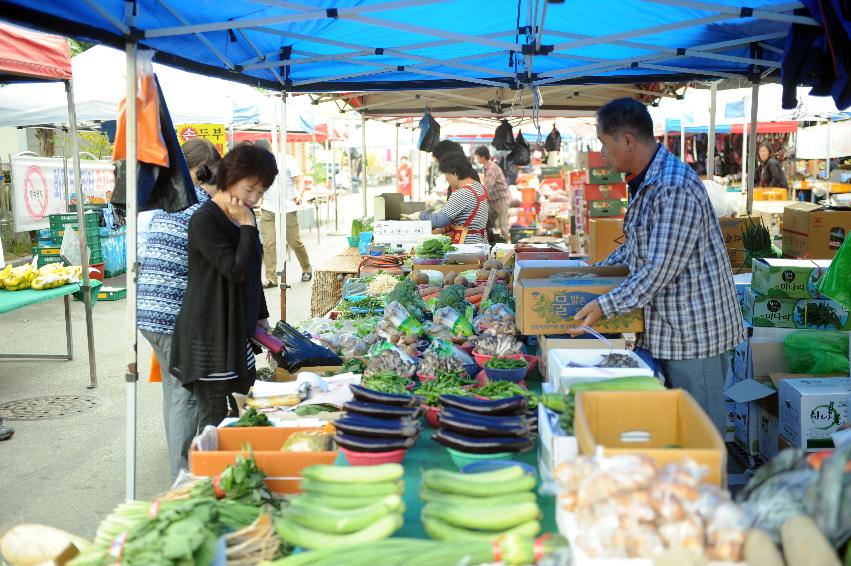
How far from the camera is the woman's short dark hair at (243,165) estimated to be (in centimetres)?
396

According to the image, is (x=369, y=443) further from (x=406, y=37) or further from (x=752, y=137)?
(x=752, y=137)

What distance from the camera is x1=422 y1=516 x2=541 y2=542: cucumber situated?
7.04 ft

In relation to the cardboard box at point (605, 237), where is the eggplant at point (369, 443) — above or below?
below

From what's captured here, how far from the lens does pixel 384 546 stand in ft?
6.87

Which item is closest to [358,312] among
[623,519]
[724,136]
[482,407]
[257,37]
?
[257,37]

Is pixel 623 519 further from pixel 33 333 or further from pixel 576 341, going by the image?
pixel 33 333

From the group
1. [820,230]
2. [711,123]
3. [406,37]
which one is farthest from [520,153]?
[406,37]

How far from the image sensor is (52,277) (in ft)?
26.1

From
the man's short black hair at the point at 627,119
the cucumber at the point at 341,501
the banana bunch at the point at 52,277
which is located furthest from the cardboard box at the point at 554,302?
the banana bunch at the point at 52,277

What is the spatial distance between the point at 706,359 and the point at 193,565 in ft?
8.69

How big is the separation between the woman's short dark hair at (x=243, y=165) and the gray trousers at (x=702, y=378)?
7.31ft

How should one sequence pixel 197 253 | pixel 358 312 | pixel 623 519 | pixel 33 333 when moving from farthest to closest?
pixel 33 333 → pixel 358 312 → pixel 197 253 → pixel 623 519

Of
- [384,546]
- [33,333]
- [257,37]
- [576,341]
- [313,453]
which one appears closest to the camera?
[384,546]

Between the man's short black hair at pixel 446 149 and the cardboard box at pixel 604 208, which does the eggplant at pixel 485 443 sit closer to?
the man's short black hair at pixel 446 149
